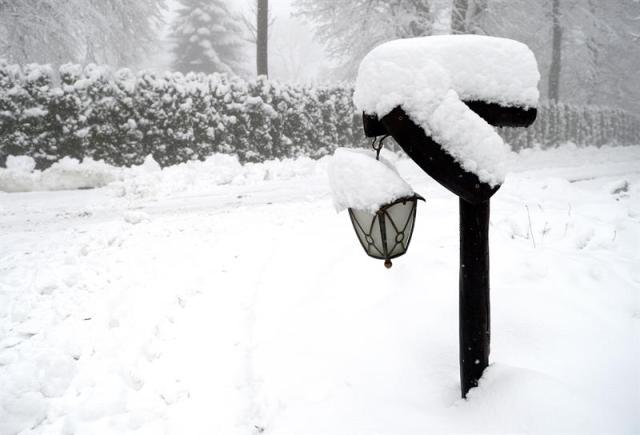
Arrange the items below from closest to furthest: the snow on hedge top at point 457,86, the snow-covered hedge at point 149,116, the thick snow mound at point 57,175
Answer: the snow on hedge top at point 457,86, the thick snow mound at point 57,175, the snow-covered hedge at point 149,116

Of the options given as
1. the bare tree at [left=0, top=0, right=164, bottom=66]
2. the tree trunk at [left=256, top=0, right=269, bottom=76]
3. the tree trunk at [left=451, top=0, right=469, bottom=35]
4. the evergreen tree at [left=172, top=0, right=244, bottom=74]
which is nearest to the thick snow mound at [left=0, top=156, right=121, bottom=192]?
the bare tree at [left=0, top=0, right=164, bottom=66]

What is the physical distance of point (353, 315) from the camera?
9.36 feet

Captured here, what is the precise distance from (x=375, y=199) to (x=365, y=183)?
8 centimetres

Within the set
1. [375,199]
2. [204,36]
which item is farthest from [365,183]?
[204,36]

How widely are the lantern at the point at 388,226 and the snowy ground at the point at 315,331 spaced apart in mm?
763

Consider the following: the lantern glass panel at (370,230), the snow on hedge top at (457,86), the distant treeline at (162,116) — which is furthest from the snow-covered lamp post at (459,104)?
the distant treeline at (162,116)

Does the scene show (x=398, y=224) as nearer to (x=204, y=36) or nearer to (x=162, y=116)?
(x=162, y=116)

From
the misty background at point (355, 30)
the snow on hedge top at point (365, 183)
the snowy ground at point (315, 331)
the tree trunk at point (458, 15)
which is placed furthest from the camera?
the tree trunk at point (458, 15)

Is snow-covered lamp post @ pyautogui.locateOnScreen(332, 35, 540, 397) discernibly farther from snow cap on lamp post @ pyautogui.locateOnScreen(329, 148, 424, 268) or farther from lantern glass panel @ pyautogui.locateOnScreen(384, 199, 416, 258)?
lantern glass panel @ pyautogui.locateOnScreen(384, 199, 416, 258)

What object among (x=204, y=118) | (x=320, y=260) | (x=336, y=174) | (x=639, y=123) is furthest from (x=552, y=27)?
(x=336, y=174)

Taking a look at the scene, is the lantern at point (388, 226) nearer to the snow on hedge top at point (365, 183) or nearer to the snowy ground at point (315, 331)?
the snow on hedge top at point (365, 183)

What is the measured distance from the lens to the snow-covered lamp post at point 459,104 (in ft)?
5.04

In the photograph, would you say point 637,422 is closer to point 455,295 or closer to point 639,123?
point 455,295

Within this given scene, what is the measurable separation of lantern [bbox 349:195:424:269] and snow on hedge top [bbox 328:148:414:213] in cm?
5
